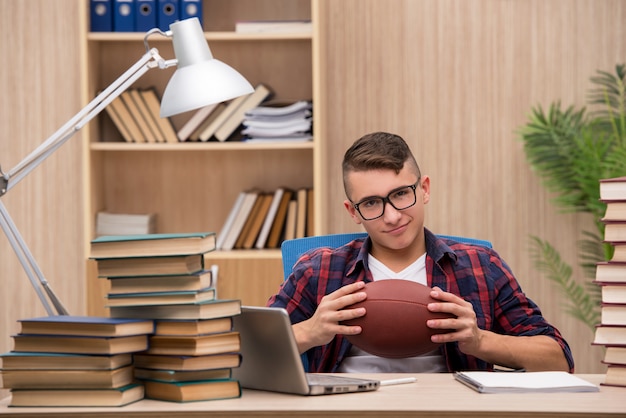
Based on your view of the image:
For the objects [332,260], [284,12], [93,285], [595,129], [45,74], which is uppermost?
[284,12]

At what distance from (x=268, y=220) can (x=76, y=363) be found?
237 centimetres

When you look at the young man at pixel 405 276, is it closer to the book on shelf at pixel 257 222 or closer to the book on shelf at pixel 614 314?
the book on shelf at pixel 614 314

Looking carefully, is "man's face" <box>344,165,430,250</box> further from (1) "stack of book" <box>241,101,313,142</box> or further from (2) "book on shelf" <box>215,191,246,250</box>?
(2) "book on shelf" <box>215,191,246,250</box>

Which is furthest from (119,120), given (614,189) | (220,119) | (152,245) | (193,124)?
(614,189)

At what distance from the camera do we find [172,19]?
3.87 metres

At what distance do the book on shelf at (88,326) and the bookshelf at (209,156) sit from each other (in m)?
2.36

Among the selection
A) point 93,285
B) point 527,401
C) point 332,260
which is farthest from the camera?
point 93,285

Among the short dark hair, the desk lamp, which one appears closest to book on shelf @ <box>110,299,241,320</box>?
the desk lamp

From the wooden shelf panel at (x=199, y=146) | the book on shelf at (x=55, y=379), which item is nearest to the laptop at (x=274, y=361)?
the book on shelf at (x=55, y=379)

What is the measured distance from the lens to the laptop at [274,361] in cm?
162

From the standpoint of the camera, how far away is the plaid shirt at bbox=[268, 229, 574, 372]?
7.14 feet

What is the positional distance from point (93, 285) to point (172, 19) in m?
1.18

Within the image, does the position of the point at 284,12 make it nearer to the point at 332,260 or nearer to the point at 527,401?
the point at 332,260

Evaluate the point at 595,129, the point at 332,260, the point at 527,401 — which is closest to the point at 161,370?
the point at 527,401
